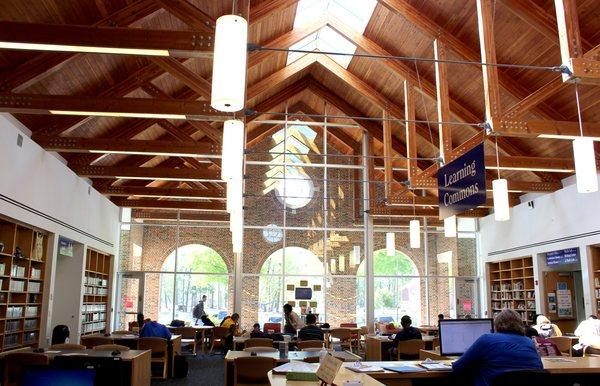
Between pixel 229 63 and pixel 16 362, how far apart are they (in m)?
4.35

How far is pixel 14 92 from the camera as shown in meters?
8.13

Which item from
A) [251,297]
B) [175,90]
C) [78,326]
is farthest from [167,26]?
[251,297]

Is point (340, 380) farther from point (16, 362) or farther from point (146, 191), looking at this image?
point (146, 191)

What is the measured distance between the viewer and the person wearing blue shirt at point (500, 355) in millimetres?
3529

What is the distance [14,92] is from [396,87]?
8612mm

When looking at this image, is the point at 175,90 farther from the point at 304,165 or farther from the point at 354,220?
the point at 354,220

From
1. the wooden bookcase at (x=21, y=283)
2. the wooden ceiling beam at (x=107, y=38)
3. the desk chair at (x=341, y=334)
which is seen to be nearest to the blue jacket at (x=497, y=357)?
the wooden ceiling beam at (x=107, y=38)

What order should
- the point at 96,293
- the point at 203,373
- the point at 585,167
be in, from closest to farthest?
the point at 585,167 < the point at 203,373 < the point at 96,293

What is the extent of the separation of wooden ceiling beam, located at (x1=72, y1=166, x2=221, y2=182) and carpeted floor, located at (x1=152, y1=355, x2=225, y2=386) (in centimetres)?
391

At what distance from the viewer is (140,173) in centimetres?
1170

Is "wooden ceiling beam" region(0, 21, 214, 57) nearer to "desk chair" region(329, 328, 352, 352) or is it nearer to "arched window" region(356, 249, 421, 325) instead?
"desk chair" region(329, 328, 352, 352)

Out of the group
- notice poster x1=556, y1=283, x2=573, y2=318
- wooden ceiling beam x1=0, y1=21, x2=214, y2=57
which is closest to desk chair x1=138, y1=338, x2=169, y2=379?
wooden ceiling beam x1=0, y1=21, x2=214, y2=57

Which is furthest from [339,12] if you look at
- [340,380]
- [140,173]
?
[340,380]

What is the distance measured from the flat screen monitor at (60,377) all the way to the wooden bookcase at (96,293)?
427 inches
